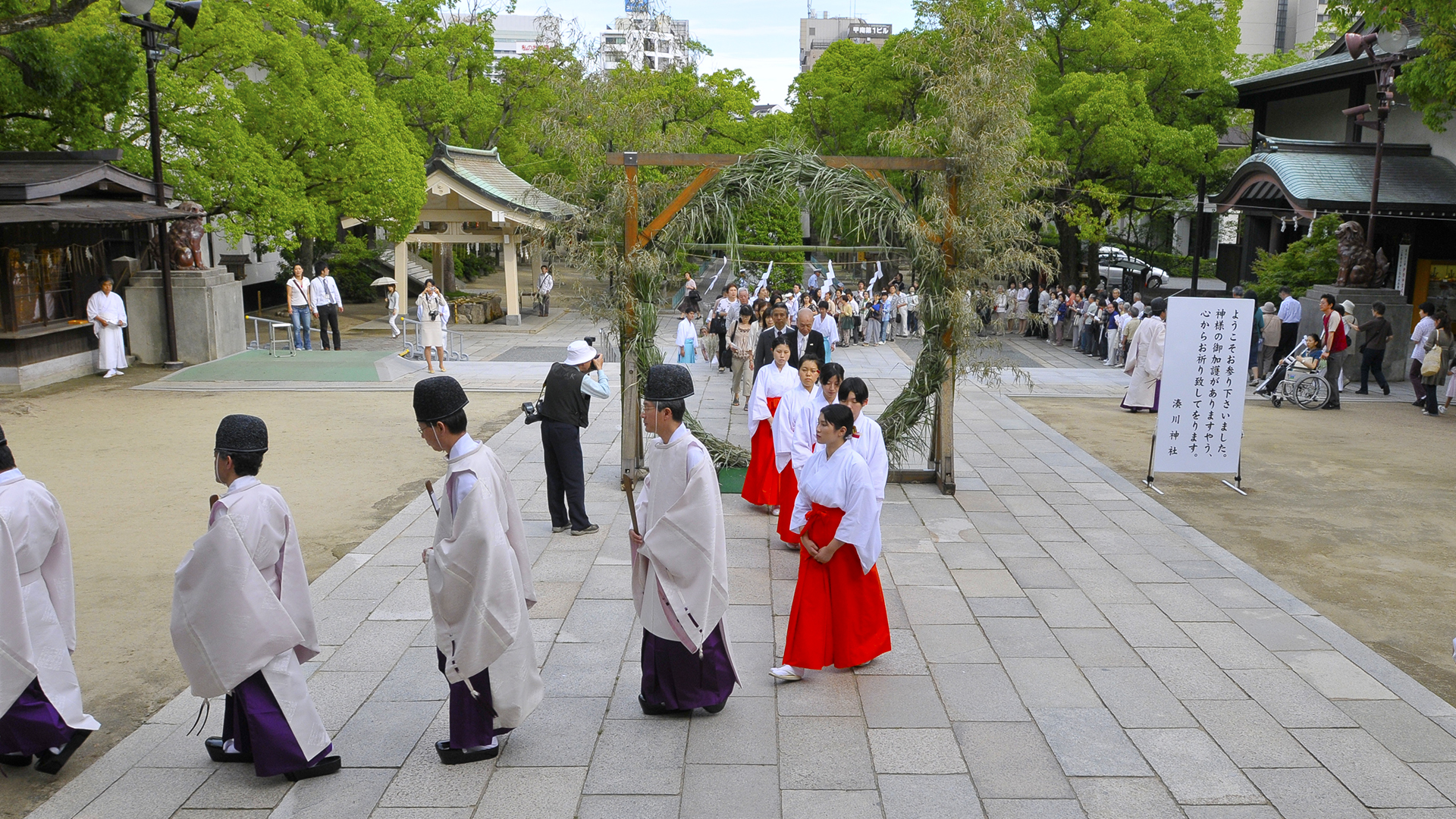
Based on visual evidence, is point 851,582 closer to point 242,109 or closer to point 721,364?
point 721,364

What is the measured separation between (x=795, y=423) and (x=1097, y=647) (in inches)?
115

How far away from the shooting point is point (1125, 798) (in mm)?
4215

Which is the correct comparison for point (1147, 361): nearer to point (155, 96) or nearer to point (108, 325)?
point (155, 96)

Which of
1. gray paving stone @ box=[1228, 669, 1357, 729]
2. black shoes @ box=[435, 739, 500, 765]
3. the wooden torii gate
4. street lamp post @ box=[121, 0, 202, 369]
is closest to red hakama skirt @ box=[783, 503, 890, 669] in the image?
black shoes @ box=[435, 739, 500, 765]

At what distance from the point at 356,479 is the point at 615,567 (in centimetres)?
390

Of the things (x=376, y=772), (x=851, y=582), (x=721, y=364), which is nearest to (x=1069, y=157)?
(x=721, y=364)

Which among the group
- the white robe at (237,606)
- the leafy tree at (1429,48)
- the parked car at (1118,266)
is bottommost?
the white robe at (237,606)

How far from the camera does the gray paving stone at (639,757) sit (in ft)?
14.0

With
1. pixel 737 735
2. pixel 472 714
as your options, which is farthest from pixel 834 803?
pixel 472 714

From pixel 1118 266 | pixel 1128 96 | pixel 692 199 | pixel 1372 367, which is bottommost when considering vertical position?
pixel 1372 367

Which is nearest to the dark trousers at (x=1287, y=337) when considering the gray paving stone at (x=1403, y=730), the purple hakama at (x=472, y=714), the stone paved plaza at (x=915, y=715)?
the stone paved plaza at (x=915, y=715)

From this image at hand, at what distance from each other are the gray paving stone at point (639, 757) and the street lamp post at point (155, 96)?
44.5ft

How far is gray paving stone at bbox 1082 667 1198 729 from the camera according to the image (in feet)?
16.1

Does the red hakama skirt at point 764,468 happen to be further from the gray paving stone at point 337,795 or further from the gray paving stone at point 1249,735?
the gray paving stone at point 337,795
